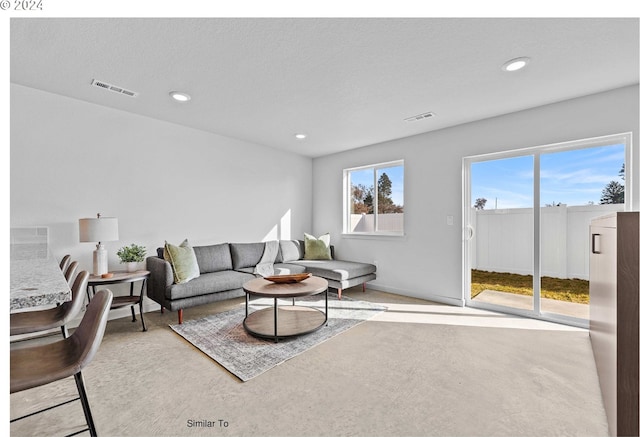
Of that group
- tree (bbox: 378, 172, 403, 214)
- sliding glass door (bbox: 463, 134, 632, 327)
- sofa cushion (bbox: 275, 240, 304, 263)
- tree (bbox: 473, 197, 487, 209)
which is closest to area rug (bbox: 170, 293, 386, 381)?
sofa cushion (bbox: 275, 240, 304, 263)

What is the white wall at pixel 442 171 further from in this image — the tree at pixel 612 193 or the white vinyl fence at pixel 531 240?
the white vinyl fence at pixel 531 240

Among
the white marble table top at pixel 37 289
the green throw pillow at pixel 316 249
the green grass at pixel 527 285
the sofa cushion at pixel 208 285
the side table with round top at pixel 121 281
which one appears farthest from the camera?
the green throw pillow at pixel 316 249

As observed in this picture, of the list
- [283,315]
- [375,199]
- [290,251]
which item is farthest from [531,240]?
[290,251]

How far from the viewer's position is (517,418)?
1756mm

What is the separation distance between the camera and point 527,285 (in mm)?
3592

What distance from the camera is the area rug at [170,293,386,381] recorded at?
2.38 m

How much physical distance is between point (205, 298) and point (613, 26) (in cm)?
424

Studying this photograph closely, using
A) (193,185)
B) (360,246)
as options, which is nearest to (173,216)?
(193,185)

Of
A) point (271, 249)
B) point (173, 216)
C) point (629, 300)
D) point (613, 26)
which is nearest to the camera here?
point (629, 300)

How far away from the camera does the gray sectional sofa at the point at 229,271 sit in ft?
10.7

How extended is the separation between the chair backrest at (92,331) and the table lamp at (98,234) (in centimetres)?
199

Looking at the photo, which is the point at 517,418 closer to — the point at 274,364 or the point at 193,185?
the point at 274,364

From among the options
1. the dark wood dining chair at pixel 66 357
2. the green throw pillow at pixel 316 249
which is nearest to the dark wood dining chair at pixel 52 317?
the dark wood dining chair at pixel 66 357
